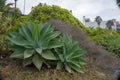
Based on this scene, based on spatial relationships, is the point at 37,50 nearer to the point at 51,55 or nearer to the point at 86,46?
the point at 51,55

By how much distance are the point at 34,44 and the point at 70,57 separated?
1.03m

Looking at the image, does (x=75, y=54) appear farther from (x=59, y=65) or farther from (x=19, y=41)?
(x=19, y=41)

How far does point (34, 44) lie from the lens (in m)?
8.09

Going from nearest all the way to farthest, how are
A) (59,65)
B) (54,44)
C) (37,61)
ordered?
1. (37,61)
2. (59,65)
3. (54,44)

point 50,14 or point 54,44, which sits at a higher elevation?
point 50,14

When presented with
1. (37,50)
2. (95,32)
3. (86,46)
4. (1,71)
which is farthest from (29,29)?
(95,32)

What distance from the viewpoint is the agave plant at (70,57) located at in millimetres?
8086

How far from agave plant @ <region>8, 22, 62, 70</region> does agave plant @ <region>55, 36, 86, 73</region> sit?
0.62 feet

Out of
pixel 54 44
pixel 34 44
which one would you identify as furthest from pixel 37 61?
pixel 54 44

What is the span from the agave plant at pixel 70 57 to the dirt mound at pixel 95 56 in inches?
33.3

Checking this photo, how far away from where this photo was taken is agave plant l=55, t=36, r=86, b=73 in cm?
809

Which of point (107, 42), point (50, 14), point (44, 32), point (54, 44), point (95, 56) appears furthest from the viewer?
point (107, 42)

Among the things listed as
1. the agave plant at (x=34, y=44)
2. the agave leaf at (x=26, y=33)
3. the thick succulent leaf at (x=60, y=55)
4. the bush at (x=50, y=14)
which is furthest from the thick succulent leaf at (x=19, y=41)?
the bush at (x=50, y=14)

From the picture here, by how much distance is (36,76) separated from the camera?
7754 mm
